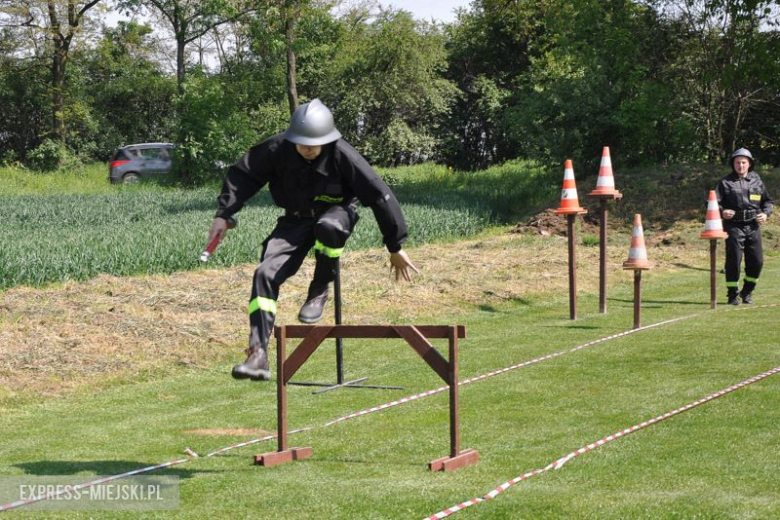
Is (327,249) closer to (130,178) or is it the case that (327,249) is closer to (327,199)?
(327,199)

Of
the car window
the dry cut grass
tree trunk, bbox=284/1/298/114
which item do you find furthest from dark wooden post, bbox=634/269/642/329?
the car window

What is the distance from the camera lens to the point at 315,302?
838 centimetres

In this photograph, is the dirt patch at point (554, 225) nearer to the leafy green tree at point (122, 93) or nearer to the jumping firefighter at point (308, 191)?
the jumping firefighter at point (308, 191)

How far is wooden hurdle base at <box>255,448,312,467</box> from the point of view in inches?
286

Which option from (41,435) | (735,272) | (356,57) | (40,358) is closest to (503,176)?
(356,57)

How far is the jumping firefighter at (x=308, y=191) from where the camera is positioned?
24.5 ft

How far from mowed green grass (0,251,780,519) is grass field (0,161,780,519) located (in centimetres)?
3

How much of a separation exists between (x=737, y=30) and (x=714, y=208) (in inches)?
580

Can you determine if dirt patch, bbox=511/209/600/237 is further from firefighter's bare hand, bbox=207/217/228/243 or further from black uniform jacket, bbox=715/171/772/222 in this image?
firefighter's bare hand, bbox=207/217/228/243

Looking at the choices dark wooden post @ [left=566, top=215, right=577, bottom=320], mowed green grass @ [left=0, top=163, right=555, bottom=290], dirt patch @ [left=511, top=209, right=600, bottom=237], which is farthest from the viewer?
dirt patch @ [left=511, top=209, right=600, bottom=237]

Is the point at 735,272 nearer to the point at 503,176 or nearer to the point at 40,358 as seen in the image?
the point at 40,358

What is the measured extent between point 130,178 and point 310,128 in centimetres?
3897

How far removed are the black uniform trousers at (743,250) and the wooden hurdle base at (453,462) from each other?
954 centimetres

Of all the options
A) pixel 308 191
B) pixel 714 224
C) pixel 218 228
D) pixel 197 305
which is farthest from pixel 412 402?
pixel 714 224
